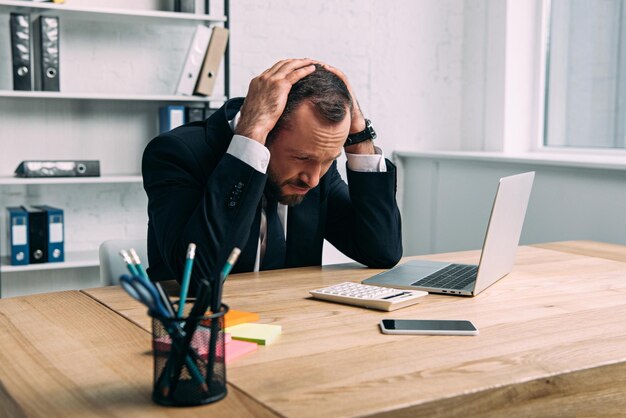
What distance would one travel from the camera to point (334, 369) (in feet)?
3.16

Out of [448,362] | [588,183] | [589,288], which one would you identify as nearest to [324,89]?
[589,288]

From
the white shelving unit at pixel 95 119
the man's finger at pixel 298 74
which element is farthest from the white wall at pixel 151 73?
the man's finger at pixel 298 74

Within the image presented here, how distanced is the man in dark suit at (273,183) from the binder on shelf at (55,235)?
1536 millimetres

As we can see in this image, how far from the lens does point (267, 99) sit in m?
1.60

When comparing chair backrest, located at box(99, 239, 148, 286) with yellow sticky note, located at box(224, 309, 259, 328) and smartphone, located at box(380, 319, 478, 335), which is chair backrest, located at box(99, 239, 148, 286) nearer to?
yellow sticky note, located at box(224, 309, 259, 328)

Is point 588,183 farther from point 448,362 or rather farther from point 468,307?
point 448,362

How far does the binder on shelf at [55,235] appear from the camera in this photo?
3115 mm

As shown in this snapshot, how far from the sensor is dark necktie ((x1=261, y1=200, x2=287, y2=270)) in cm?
177

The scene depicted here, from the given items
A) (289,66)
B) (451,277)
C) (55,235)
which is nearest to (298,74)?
(289,66)

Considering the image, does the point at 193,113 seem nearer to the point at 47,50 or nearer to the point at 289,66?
the point at 47,50

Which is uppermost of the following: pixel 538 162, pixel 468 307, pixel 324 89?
pixel 324 89

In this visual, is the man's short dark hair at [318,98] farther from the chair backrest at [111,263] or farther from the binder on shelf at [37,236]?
the binder on shelf at [37,236]

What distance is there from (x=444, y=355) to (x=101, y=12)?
2.54 meters

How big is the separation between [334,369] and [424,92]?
3.34 m
